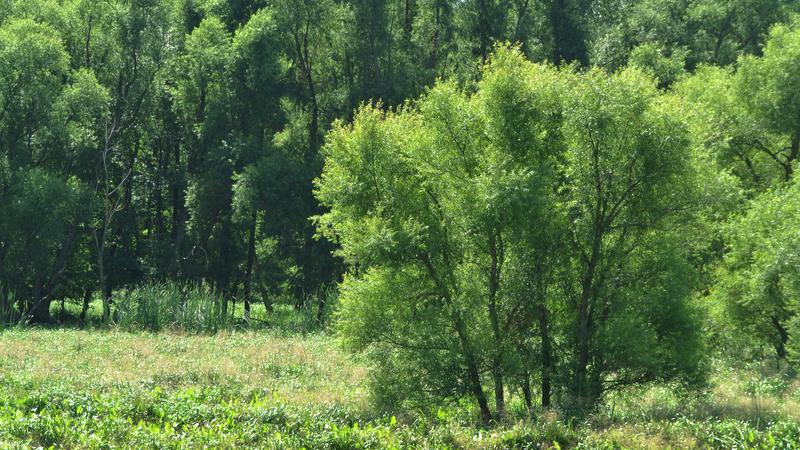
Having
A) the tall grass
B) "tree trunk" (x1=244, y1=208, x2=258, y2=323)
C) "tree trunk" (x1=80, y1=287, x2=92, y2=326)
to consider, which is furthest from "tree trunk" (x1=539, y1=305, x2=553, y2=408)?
"tree trunk" (x1=80, y1=287, x2=92, y2=326)

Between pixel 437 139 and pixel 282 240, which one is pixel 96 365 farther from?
pixel 282 240

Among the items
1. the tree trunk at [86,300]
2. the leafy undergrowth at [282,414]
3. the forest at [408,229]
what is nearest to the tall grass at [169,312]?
the forest at [408,229]

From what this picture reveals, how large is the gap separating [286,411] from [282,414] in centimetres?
14

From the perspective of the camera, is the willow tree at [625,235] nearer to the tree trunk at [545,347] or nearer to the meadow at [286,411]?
the tree trunk at [545,347]

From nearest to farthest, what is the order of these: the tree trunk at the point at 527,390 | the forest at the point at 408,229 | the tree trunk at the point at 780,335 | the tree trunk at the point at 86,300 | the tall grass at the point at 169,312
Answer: the forest at the point at 408,229 < the tree trunk at the point at 527,390 < the tree trunk at the point at 780,335 < the tall grass at the point at 169,312 < the tree trunk at the point at 86,300

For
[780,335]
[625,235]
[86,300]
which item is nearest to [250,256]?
[86,300]

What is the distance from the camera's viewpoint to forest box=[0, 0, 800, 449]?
15328 mm

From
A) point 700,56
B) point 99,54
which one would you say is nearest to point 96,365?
point 99,54

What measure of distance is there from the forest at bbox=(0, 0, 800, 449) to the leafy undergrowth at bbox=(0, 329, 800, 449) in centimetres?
8

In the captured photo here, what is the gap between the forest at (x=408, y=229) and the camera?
1533 cm

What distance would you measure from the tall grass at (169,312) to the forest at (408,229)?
12 cm

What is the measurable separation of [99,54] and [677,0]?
31736 mm

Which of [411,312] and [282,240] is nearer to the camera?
[411,312]

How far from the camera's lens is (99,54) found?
40.6 m
